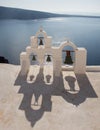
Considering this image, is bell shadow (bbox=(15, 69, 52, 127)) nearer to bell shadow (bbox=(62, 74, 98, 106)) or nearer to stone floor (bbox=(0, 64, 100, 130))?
stone floor (bbox=(0, 64, 100, 130))

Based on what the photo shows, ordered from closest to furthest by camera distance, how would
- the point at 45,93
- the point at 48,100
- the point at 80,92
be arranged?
1. the point at 48,100
2. the point at 45,93
3. the point at 80,92

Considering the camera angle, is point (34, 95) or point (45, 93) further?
point (45, 93)

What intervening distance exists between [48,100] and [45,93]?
988mm

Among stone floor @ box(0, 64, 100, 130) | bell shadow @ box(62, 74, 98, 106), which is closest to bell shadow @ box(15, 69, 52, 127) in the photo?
stone floor @ box(0, 64, 100, 130)

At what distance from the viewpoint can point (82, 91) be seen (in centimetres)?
1356

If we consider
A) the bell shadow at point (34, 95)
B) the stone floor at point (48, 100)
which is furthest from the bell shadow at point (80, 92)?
the bell shadow at point (34, 95)

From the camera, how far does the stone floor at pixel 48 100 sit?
32.9ft

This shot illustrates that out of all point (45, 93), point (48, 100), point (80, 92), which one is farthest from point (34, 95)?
point (80, 92)

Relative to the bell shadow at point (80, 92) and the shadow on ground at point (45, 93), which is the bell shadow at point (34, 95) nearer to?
the shadow on ground at point (45, 93)

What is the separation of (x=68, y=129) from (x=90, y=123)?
124cm

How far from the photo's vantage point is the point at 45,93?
13242mm

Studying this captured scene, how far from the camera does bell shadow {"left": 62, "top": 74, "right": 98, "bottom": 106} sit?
12.5 meters

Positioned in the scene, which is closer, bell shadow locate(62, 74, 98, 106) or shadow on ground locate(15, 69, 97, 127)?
shadow on ground locate(15, 69, 97, 127)

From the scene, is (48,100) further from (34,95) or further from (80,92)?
(80,92)
